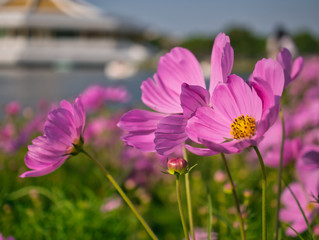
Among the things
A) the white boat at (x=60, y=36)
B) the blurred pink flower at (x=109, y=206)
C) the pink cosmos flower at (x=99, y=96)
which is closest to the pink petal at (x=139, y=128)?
the blurred pink flower at (x=109, y=206)

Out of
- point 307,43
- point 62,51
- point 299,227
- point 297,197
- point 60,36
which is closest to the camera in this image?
point 299,227

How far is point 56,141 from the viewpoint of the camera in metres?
0.52

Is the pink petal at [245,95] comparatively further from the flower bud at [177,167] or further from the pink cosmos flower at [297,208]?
the pink cosmos flower at [297,208]

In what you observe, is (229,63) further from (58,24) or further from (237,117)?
(58,24)

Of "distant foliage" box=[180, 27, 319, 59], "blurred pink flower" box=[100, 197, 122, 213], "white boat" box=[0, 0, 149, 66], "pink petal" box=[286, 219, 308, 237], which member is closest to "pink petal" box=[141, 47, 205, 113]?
"pink petal" box=[286, 219, 308, 237]

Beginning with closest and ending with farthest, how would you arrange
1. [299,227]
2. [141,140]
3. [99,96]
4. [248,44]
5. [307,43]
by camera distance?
[141,140], [299,227], [99,96], [248,44], [307,43]

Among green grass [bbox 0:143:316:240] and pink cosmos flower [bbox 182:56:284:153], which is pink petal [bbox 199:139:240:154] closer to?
pink cosmos flower [bbox 182:56:284:153]

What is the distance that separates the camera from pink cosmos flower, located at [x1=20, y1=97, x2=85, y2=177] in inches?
20.1

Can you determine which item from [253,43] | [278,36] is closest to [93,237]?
[278,36]

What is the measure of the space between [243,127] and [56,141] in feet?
0.72

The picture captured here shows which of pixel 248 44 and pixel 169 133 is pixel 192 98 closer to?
pixel 169 133

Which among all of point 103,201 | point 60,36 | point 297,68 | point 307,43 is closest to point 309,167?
point 297,68

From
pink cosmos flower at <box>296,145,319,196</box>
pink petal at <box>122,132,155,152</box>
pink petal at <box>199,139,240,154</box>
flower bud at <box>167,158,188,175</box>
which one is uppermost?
pink petal at <box>122,132,155,152</box>

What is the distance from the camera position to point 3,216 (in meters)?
1.40
